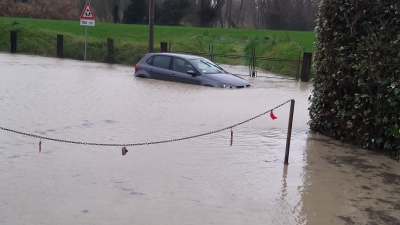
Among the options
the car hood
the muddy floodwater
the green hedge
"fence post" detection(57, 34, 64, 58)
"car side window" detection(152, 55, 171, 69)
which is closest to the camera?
the muddy floodwater

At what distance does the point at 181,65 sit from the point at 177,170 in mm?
10249

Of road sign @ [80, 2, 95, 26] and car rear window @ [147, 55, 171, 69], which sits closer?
car rear window @ [147, 55, 171, 69]

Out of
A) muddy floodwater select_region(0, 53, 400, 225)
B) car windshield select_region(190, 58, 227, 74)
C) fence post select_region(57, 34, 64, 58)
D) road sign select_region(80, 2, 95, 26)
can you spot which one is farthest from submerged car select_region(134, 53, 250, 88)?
fence post select_region(57, 34, 64, 58)

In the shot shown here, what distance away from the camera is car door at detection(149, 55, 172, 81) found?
17750 mm

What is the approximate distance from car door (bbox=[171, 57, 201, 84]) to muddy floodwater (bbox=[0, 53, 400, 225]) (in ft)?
10.8

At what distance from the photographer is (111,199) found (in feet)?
20.7

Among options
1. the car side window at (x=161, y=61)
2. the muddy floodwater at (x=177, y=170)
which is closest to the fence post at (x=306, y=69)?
the car side window at (x=161, y=61)

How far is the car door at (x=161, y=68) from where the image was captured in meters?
17.8

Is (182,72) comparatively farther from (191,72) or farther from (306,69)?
(306,69)

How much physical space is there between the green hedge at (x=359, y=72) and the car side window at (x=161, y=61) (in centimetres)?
808

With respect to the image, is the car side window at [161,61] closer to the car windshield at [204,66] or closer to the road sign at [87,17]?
the car windshield at [204,66]

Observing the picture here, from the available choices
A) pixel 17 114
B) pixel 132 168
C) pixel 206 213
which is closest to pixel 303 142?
pixel 132 168

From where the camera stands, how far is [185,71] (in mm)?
17406

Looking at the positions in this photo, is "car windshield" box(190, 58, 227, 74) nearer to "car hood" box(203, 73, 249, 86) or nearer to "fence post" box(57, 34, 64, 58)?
"car hood" box(203, 73, 249, 86)
